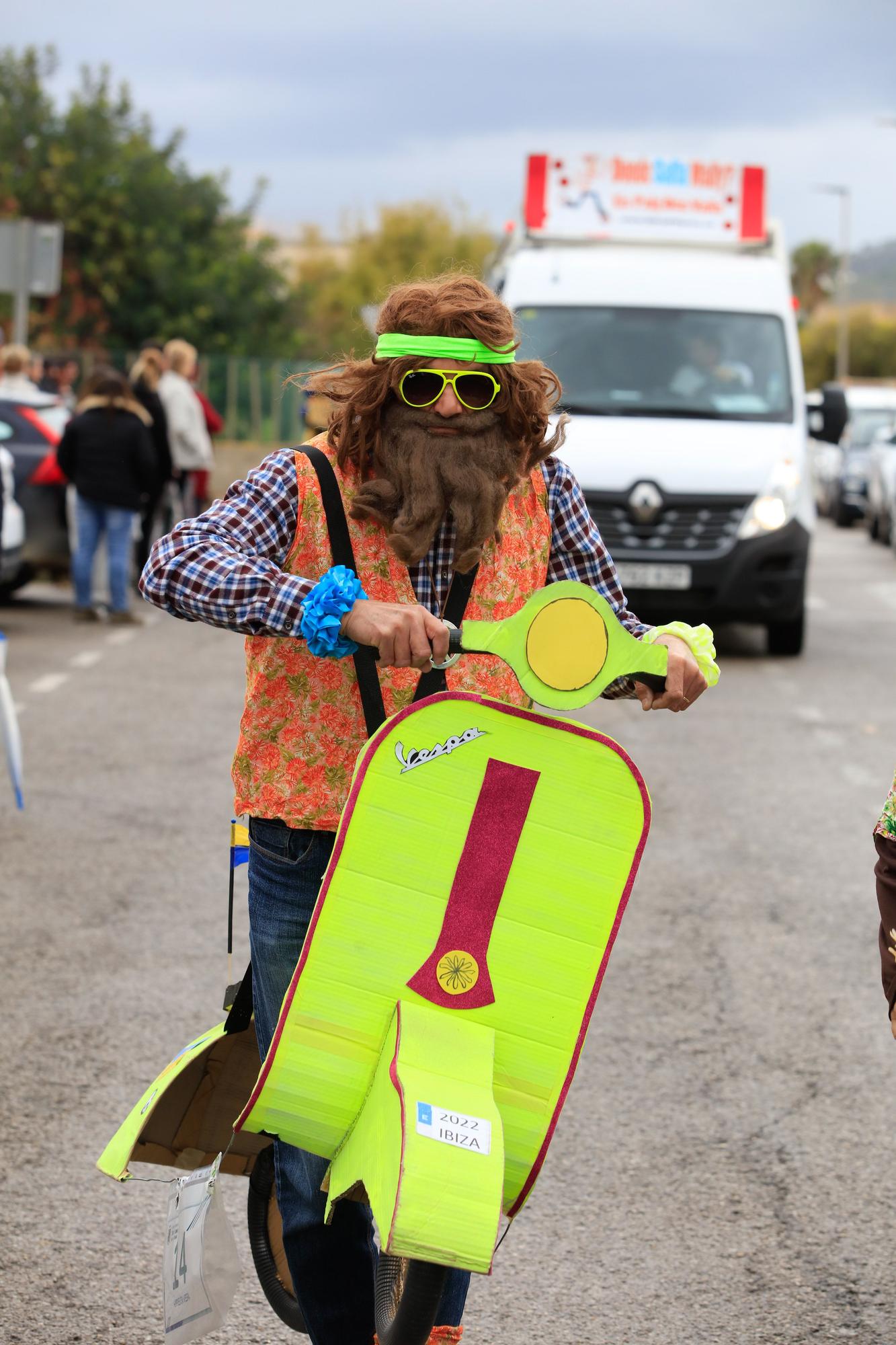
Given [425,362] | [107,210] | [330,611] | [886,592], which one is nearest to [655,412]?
[886,592]

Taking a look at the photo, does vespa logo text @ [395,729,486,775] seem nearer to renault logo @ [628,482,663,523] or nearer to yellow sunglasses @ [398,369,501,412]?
yellow sunglasses @ [398,369,501,412]

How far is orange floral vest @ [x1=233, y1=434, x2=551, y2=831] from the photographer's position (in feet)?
9.48

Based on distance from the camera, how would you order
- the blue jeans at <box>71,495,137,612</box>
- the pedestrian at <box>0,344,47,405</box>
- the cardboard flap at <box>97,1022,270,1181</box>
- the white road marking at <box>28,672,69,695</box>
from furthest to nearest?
1. the pedestrian at <box>0,344,47,405</box>
2. the blue jeans at <box>71,495,137,612</box>
3. the white road marking at <box>28,672,69,695</box>
4. the cardboard flap at <box>97,1022,270,1181</box>

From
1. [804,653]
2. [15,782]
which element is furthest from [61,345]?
[15,782]

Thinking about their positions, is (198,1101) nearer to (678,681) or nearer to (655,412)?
(678,681)

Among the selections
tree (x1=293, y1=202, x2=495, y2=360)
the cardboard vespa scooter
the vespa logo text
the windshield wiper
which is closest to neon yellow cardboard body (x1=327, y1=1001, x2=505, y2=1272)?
the cardboard vespa scooter

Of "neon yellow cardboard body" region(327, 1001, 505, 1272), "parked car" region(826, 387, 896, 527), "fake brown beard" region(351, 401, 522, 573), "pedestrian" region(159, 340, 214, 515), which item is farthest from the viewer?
"parked car" region(826, 387, 896, 527)

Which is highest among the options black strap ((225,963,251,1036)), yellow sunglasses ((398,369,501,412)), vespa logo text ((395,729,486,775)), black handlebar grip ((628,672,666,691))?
yellow sunglasses ((398,369,501,412))

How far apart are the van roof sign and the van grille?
277 centimetres

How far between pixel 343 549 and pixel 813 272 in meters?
111

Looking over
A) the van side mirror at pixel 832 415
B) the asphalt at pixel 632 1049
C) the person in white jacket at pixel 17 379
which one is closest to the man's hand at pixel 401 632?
the asphalt at pixel 632 1049

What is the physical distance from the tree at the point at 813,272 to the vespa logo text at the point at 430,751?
10929cm

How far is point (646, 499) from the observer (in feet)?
40.3

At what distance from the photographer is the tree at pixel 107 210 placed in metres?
35.6
